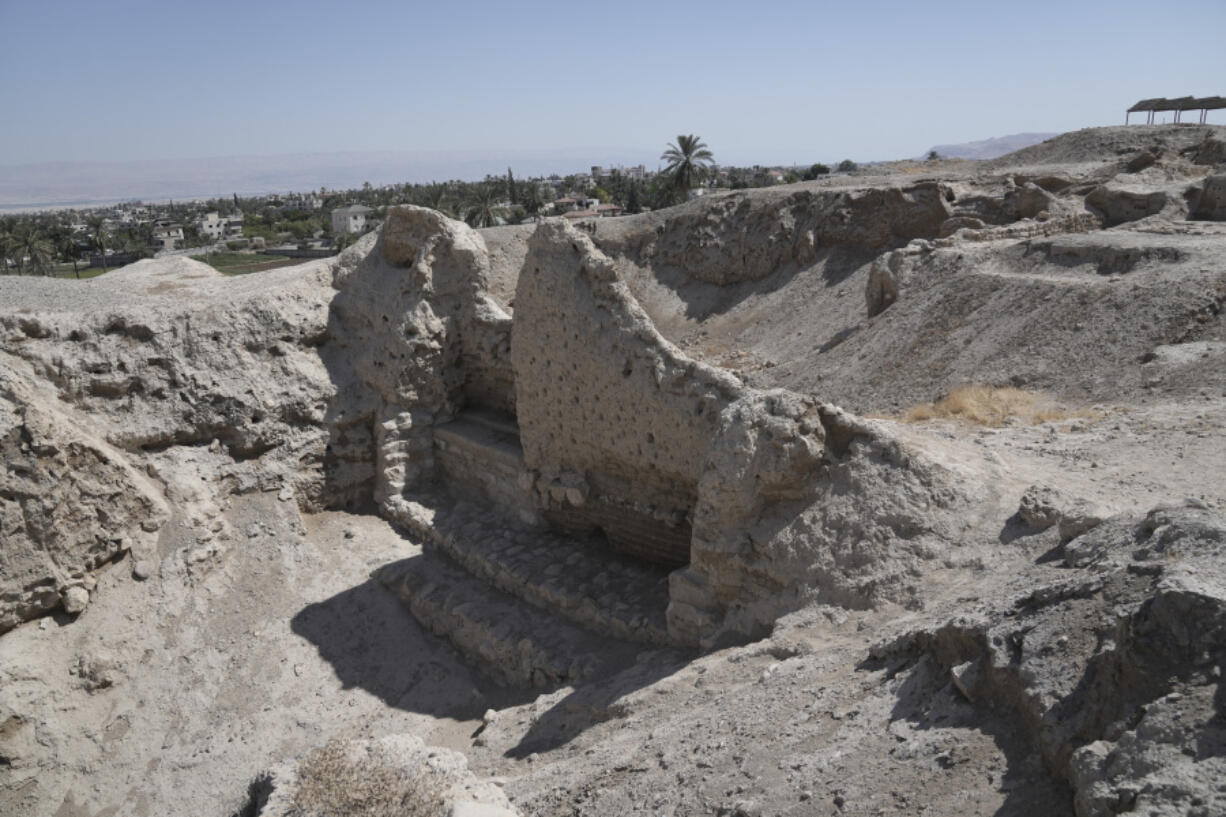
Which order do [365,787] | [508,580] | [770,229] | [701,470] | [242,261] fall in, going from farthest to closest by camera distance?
[242,261] → [770,229] → [508,580] → [701,470] → [365,787]

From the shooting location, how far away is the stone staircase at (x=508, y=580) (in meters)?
8.73

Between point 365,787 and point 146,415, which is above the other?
point 146,415

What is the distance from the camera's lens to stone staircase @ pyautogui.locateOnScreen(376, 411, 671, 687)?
8.73 m

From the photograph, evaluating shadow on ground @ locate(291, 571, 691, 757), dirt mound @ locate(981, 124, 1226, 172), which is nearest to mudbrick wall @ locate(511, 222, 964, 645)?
shadow on ground @ locate(291, 571, 691, 757)

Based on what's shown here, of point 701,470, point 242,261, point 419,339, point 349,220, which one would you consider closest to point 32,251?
point 242,261

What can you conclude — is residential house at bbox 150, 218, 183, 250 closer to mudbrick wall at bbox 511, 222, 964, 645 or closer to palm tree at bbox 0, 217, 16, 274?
palm tree at bbox 0, 217, 16, 274

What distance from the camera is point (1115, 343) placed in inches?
542

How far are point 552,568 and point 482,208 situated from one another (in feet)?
123

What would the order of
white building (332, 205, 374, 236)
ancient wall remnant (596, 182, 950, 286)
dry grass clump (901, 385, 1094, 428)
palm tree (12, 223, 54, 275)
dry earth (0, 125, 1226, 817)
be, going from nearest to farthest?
dry earth (0, 125, 1226, 817) → dry grass clump (901, 385, 1094, 428) → ancient wall remnant (596, 182, 950, 286) → palm tree (12, 223, 54, 275) → white building (332, 205, 374, 236)

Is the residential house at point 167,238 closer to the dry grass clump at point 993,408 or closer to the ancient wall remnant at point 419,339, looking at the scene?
the ancient wall remnant at point 419,339

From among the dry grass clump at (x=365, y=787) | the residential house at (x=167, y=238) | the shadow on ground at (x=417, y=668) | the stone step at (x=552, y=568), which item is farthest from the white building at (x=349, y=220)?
the dry grass clump at (x=365, y=787)

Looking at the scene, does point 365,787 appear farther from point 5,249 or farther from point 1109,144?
point 5,249

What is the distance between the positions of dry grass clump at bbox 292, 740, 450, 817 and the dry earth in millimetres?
29

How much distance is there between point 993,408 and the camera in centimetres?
1261
